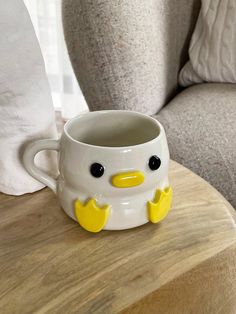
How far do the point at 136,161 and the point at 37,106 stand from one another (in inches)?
5.7

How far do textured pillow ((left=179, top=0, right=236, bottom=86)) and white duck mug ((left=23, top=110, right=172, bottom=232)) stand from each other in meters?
0.44

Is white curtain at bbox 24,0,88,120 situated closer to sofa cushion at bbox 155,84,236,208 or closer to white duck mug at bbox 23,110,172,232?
sofa cushion at bbox 155,84,236,208

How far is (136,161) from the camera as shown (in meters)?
0.41

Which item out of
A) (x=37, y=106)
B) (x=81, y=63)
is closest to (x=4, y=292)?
(x=37, y=106)

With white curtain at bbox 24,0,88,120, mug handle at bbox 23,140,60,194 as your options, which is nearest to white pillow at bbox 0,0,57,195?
mug handle at bbox 23,140,60,194

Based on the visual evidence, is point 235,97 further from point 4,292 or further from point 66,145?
point 4,292

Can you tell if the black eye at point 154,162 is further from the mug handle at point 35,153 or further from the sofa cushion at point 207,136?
the sofa cushion at point 207,136

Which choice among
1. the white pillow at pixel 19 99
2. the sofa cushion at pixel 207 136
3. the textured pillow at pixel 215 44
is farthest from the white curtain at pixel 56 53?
the white pillow at pixel 19 99

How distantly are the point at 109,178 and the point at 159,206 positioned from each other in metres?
0.07

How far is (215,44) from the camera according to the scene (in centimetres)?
85

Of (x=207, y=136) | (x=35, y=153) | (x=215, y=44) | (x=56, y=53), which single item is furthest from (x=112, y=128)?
(x=56, y=53)

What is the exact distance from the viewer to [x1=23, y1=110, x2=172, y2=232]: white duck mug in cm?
41

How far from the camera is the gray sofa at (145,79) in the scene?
657mm

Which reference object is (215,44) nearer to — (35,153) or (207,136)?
(207,136)
